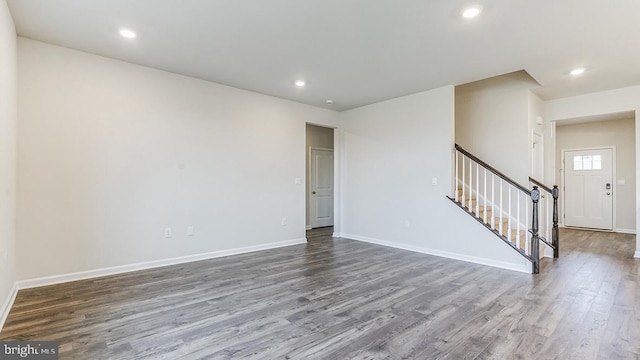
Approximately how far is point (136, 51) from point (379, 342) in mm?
4109

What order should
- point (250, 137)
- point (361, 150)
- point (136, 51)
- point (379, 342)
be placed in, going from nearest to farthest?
point (379, 342) < point (136, 51) < point (250, 137) < point (361, 150)

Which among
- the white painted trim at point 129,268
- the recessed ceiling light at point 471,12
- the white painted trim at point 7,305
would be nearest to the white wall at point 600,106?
the recessed ceiling light at point 471,12

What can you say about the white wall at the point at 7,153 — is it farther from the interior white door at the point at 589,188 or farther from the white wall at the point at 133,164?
the interior white door at the point at 589,188

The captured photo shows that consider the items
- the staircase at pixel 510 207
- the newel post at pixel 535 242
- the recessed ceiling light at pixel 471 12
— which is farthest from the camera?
the staircase at pixel 510 207

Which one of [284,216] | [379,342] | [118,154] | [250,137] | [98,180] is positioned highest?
[250,137]

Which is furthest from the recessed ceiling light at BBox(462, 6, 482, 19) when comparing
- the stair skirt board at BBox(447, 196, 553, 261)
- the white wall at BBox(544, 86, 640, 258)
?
the white wall at BBox(544, 86, 640, 258)

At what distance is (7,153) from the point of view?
9.26ft

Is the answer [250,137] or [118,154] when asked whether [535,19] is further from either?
[118,154]

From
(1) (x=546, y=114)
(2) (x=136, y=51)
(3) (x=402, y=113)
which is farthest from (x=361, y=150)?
(2) (x=136, y=51)

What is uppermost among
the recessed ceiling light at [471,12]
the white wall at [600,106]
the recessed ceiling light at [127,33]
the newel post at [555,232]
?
the recessed ceiling light at [127,33]

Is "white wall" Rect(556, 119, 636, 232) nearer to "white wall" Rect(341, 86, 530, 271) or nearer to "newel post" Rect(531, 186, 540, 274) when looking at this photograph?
"newel post" Rect(531, 186, 540, 274)

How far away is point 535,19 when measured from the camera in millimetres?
2904

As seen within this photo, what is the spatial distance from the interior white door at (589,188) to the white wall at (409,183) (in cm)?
500

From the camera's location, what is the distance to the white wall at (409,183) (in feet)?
15.8
